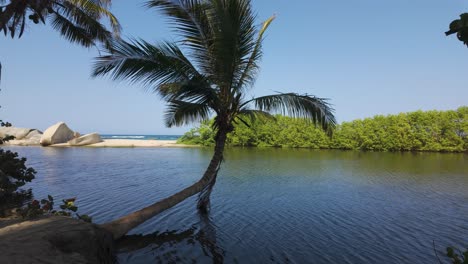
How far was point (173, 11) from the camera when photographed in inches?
278

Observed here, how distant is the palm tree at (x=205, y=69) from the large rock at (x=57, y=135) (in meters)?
43.4

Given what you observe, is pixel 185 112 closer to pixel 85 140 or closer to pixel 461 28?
pixel 461 28

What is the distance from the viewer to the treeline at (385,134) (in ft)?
132

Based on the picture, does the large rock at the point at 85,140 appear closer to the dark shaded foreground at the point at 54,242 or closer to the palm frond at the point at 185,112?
the palm frond at the point at 185,112

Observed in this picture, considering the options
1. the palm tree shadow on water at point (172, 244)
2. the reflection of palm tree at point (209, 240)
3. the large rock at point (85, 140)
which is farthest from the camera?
the large rock at point (85, 140)

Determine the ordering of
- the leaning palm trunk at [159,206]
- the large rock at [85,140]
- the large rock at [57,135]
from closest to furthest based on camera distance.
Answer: the leaning palm trunk at [159,206] → the large rock at [57,135] → the large rock at [85,140]

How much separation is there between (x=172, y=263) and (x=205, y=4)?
641cm

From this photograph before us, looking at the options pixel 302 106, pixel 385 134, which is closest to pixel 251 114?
pixel 302 106

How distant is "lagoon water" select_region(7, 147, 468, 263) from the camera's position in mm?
6402

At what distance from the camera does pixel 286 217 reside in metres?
9.27

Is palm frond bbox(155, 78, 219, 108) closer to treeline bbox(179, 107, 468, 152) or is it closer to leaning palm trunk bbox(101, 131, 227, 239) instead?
leaning palm trunk bbox(101, 131, 227, 239)

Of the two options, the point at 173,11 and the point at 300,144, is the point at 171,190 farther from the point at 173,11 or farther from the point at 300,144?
the point at 300,144

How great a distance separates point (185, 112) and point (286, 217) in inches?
207

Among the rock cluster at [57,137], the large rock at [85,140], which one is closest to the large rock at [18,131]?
the rock cluster at [57,137]
